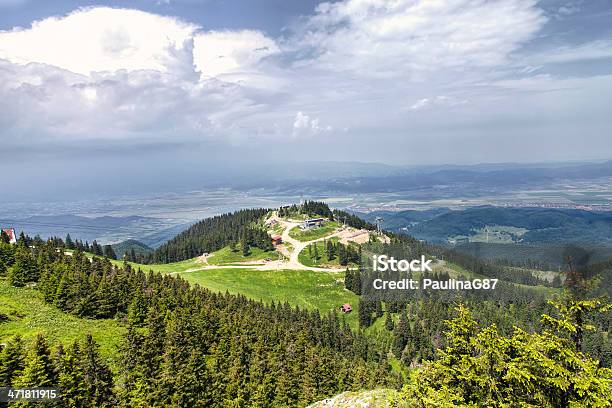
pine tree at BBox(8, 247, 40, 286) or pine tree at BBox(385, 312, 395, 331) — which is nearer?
pine tree at BBox(8, 247, 40, 286)

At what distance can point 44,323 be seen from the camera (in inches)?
2360

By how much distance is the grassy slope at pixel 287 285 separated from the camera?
141500 mm

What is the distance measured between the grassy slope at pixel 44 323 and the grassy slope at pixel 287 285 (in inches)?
2610

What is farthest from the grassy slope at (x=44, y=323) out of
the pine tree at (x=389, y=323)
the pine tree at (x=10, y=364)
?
the pine tree at (x=389, y=323)

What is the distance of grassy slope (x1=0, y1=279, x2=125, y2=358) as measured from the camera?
56728 mm

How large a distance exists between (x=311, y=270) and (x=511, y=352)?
467 feet

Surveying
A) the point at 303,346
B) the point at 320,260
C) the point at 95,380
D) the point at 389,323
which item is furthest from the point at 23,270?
the point at 320,260

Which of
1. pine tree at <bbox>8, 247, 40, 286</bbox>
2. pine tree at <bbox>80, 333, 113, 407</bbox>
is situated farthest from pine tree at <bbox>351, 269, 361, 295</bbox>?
→ pine tree at <bbox>80, 333, 113, 407</bbox>

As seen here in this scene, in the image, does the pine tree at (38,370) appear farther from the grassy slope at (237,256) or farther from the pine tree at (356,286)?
the grassy slope at (237,256)

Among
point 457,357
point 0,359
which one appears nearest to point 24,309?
point 0,359

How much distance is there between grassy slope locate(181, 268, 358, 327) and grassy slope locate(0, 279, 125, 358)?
66.3m

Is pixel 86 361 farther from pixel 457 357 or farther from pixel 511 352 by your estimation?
pixel 511 352

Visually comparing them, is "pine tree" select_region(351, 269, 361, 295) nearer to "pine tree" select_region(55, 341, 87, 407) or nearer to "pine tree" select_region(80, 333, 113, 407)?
"pine tree" select_region(80, 333, 113, 407)

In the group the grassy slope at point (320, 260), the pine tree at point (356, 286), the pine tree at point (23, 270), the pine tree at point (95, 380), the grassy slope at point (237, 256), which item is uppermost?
the pine tree at point (23, 270)
